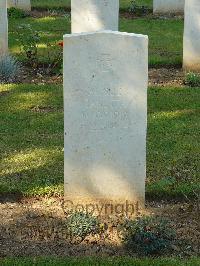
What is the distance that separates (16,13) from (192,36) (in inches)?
234

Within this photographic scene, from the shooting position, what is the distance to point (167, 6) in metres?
15.8

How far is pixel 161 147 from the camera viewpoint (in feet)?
22.1

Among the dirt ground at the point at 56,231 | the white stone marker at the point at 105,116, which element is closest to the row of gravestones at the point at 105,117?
the white stone marker at the point at 105,116

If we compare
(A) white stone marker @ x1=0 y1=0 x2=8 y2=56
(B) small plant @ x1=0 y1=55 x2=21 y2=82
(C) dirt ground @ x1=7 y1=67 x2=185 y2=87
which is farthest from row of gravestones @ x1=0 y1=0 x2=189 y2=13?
(B) small plant @ x1=0 y1=55 x2=21 y2=82

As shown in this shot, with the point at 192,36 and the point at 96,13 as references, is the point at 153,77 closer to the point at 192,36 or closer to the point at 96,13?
the point at 192,36

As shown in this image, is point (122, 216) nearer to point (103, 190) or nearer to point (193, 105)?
point (103, 190)

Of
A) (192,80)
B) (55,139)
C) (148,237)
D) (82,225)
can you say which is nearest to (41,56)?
(192,80)

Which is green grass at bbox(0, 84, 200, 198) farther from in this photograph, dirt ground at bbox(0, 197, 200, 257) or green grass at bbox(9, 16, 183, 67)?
green grass at bbox(9, 16, 183, 67)

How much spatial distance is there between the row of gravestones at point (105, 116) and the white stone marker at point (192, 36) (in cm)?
515

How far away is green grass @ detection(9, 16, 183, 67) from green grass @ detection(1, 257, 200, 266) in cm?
637

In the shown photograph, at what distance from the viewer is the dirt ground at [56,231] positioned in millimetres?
4699

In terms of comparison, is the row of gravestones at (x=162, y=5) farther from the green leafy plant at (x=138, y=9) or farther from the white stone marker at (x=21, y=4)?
the green leafy plant at (x=138, y=9)

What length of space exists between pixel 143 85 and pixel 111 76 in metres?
Result: 0.26

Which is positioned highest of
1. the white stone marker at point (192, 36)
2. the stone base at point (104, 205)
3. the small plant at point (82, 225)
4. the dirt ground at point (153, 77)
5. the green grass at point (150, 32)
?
the white stone marker at point (192, 36)
